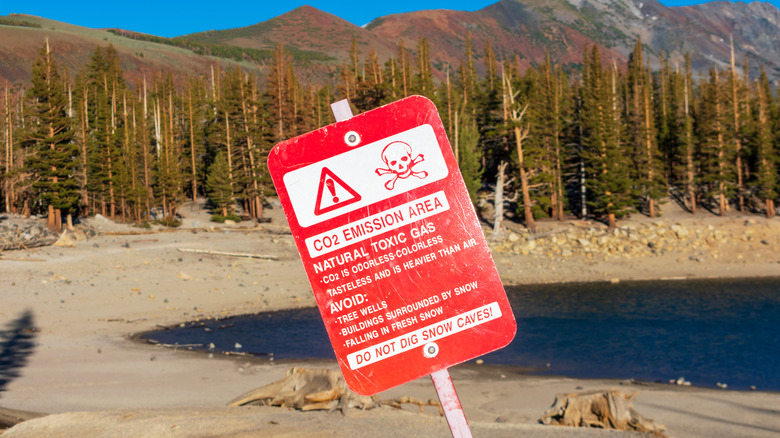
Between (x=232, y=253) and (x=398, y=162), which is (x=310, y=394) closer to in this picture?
(x=398, y=162)

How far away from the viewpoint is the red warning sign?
2.68 metres

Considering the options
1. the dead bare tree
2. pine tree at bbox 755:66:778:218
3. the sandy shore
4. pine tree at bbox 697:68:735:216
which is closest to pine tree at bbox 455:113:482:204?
the dead bare tree

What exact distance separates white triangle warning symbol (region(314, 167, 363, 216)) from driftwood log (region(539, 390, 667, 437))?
235 inches

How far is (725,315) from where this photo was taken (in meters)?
24.5

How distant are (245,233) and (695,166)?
37.8 metres

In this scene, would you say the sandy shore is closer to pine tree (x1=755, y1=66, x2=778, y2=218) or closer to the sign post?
the sign post

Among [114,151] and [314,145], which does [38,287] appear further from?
[114,151]

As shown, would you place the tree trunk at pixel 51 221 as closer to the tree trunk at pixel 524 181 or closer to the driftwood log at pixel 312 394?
the tree trunk at pixel 524 181

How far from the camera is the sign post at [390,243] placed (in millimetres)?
2678

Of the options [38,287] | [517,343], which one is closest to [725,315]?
[517,343]

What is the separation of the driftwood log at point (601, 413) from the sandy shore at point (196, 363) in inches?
24.3

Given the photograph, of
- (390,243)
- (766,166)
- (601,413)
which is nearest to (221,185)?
(766,166)

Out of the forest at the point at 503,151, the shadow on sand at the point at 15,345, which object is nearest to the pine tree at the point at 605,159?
the forest at the point at 503,151

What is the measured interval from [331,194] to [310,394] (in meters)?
5.62
